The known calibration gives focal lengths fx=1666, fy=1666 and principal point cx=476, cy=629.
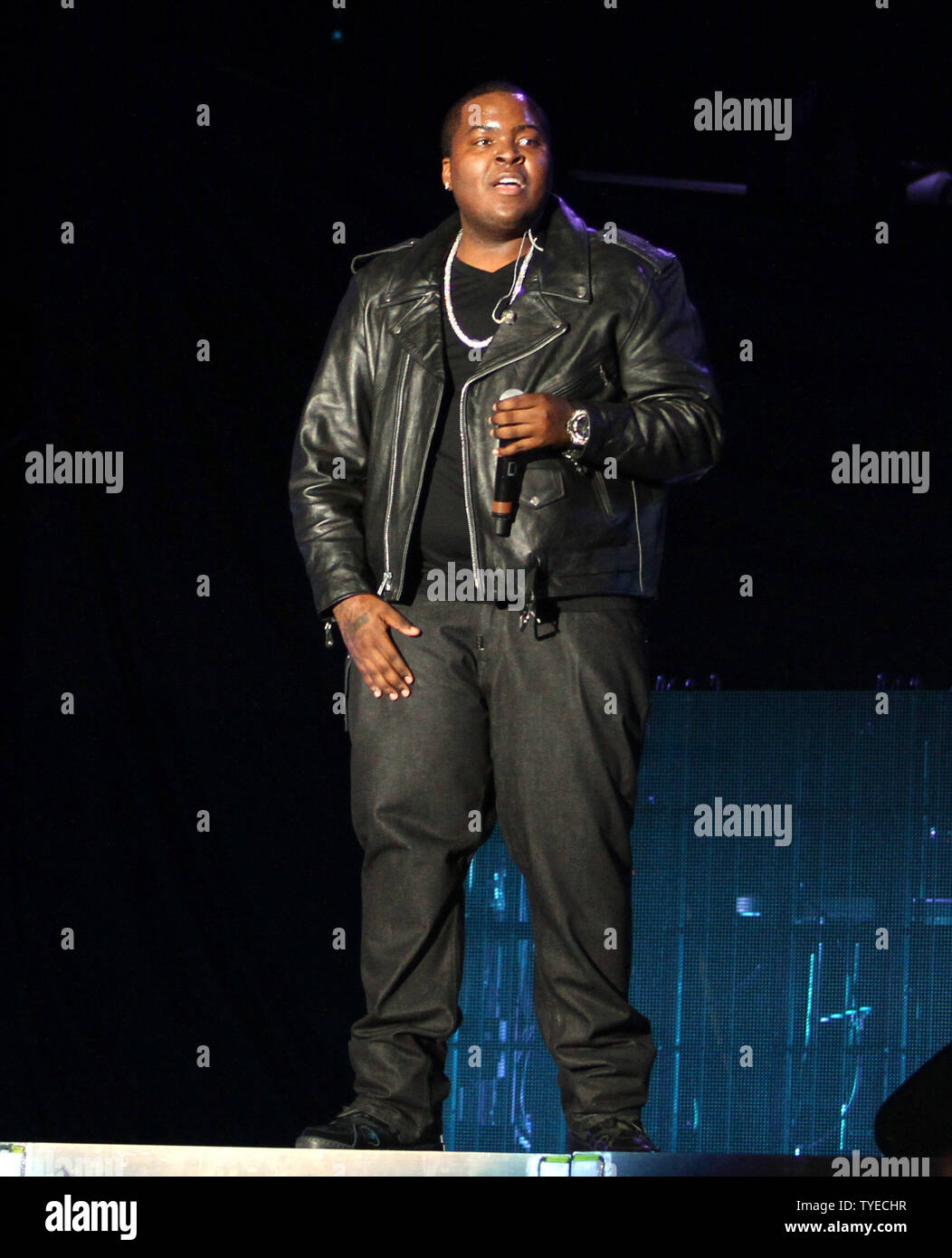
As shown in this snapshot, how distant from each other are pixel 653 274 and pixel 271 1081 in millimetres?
2134

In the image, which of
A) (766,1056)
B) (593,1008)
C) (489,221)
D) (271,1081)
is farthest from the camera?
(271,1081)

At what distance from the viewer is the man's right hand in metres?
2.51

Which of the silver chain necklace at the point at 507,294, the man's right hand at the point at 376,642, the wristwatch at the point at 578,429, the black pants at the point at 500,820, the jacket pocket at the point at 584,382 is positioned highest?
the silver chain necklace at the point at 507,294

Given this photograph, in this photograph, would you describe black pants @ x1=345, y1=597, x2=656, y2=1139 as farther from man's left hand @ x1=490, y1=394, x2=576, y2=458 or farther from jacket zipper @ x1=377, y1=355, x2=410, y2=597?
man's left hand @ x1=490, y1=394, x2=576, y2=458

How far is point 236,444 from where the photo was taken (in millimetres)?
3863

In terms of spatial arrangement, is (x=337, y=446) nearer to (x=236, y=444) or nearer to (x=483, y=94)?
(x=483, y=94)

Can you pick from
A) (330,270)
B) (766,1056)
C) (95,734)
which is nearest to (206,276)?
(330,270)

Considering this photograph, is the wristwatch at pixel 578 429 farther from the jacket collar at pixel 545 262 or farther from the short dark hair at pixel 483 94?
the short dark hair at pixel 483 94

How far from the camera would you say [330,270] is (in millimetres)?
3867

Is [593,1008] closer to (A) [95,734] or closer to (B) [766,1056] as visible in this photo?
(B) [766,1056]

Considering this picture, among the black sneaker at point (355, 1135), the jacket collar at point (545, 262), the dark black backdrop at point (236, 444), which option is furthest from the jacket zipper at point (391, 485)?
the dark black backdrop at point (236, 444)

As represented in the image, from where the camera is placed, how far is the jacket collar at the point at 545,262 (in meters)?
2.56
